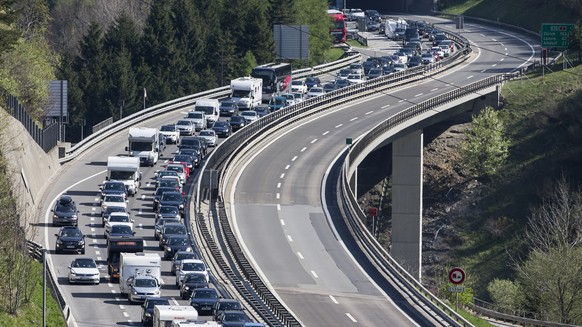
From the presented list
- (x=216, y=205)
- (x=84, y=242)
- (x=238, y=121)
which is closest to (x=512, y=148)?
(x=238, y=121)

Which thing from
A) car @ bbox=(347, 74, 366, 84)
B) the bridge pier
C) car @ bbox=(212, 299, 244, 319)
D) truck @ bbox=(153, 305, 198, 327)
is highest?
truck @ bbox=(153, 305, 198, 327)

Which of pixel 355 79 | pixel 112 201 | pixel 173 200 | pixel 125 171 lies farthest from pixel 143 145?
pixel 355 79

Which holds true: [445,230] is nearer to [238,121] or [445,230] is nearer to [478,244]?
[478,244]

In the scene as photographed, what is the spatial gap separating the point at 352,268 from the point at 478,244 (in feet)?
142

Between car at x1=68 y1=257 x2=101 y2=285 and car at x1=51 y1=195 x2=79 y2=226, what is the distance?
40.5 feet

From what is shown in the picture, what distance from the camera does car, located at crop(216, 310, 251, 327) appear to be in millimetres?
63094

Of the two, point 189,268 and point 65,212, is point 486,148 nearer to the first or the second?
point 65,212

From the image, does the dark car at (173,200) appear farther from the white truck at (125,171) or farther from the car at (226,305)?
the car at (226,305)

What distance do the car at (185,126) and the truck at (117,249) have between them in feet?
132

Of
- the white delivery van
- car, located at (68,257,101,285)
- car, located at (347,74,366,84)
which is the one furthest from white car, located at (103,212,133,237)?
car, located at (347,74,366,84)

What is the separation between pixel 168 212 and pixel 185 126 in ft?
97.6

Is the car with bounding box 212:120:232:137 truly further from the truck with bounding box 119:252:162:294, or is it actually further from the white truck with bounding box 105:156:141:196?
the truck with bounding box 119:252:162:294

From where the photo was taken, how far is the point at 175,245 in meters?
79.2

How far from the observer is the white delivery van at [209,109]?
121 m
